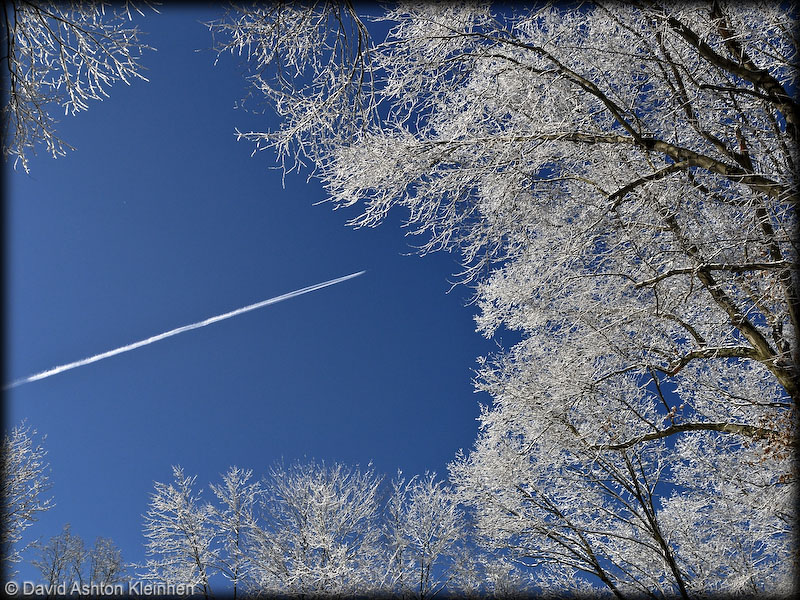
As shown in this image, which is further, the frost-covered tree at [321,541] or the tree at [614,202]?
the frost-covered tree at [321,541]

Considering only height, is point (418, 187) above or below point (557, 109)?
below

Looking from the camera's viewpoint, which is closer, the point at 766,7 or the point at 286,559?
the point at 766,7

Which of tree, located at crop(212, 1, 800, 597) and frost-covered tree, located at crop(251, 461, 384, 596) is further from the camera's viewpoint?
frost-covered tree, located at crop(251, 461, 384, 596)

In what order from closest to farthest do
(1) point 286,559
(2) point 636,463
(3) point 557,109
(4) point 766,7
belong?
(4) point 766,7 < (3) point 557,109 < (2) point 636,463 < (1) point 286,559

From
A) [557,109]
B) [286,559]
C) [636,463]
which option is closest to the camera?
[557,109]

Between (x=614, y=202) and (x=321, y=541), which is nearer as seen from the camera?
(x=614, y=202)

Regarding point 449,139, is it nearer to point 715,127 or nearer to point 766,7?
point 715,127

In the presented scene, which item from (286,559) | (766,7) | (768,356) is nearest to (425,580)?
(286,559)

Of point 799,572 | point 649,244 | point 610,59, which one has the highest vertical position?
point 610,59
